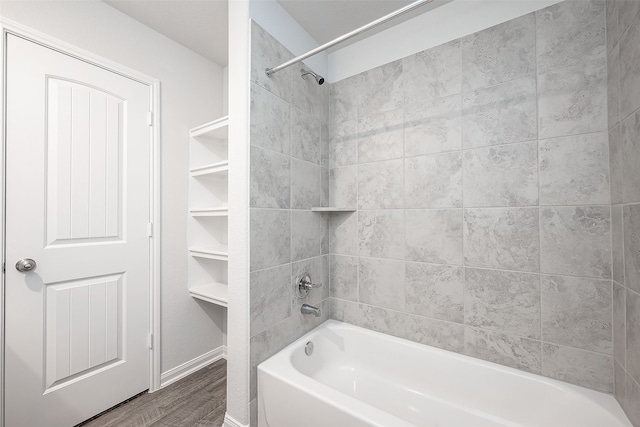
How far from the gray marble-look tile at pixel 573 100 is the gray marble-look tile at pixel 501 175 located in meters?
0.12

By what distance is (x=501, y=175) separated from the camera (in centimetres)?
129

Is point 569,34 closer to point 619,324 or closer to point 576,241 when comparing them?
point 576,241

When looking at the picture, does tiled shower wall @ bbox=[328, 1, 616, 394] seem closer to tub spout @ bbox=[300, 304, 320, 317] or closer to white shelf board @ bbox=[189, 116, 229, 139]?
tub spout @ bbox=[300, 304, 320, 317]

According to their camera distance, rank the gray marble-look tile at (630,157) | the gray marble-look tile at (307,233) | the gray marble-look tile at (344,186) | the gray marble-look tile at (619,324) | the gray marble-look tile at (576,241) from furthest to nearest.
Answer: the gray marble-look tile at (344,186) → the gray marble-look tile at (307,233) → the gray marble-look tile at (576,241) → the gray marble-look tile at (619,324) → the gray marble-look tile at (630,157)

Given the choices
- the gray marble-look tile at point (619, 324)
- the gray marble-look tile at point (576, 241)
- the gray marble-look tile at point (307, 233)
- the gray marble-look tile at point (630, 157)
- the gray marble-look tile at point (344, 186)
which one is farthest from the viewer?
the gray marble-look tile at point (344, 186)

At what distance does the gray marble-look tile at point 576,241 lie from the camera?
1094mm

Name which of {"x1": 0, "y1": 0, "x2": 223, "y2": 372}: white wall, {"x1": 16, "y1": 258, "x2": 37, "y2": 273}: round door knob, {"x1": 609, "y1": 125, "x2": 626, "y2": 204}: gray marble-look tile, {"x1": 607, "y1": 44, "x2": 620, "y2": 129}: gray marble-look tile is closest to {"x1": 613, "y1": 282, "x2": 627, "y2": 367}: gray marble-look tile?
{"x1": 609, "y1": 125, "x2": 626, "y2": 204}: gray marble-look tile

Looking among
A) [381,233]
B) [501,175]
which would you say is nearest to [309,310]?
[381,233]

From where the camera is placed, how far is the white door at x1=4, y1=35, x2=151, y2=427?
1.29 metres

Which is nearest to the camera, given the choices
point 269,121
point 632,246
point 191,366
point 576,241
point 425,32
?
point 632,246

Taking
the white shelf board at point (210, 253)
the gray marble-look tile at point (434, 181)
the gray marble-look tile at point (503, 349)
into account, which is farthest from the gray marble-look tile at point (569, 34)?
the white shelf board at point (210, 253)

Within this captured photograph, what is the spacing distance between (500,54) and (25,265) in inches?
101

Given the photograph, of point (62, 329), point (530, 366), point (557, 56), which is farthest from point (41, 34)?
point (530, 366)

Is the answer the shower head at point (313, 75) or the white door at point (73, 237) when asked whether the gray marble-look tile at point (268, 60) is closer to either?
the shower head at point (313, 75)
